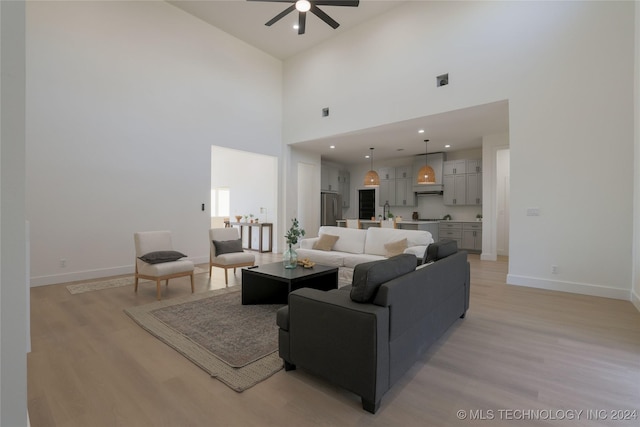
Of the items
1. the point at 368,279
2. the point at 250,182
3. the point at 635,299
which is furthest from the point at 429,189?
the point at 368,279

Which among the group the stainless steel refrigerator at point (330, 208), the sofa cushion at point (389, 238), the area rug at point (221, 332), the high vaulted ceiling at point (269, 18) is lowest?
the area rug at point (221, 332)

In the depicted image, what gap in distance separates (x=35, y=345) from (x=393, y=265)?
294 centimetres

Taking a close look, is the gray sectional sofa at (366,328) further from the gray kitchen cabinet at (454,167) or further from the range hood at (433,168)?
the range hood at (433,168)

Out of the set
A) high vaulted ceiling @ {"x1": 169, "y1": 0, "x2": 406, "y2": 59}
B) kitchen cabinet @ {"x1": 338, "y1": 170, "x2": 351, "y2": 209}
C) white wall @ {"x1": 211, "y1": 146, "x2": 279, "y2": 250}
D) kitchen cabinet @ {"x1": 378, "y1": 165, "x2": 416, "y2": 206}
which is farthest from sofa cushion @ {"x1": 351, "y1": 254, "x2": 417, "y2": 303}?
kitchen cabinet @ {"x1": 338, "y1": 170, "x2": 351, "y2": 209}

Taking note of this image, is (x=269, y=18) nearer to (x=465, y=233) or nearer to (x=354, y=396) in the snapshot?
(x=354, y=396)

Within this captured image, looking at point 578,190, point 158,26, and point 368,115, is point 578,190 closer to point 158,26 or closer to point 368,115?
point 368,115

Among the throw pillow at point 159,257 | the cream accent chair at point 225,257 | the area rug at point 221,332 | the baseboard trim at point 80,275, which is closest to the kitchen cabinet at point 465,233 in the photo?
the cream accent chair at point 225,257

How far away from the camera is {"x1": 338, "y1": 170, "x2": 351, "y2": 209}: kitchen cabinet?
10367 millimetres

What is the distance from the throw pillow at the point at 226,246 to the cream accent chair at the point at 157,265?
24.0 inches

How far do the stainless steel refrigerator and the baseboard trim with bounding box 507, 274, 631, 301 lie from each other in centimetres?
564

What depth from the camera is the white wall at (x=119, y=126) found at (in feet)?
13.8

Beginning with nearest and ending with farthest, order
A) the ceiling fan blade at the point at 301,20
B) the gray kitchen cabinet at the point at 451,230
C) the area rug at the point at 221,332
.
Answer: the area rug at the point at 221,332, the ceiling fan blade at the point at 301,20, the gray kitchen cabinet at the point at 451,230

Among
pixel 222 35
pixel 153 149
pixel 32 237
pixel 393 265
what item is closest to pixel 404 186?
pixel 222 35

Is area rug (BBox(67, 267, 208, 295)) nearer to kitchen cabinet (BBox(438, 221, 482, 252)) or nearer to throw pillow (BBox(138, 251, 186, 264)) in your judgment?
throw pillow (BBox(138, 251, 186, 264))
